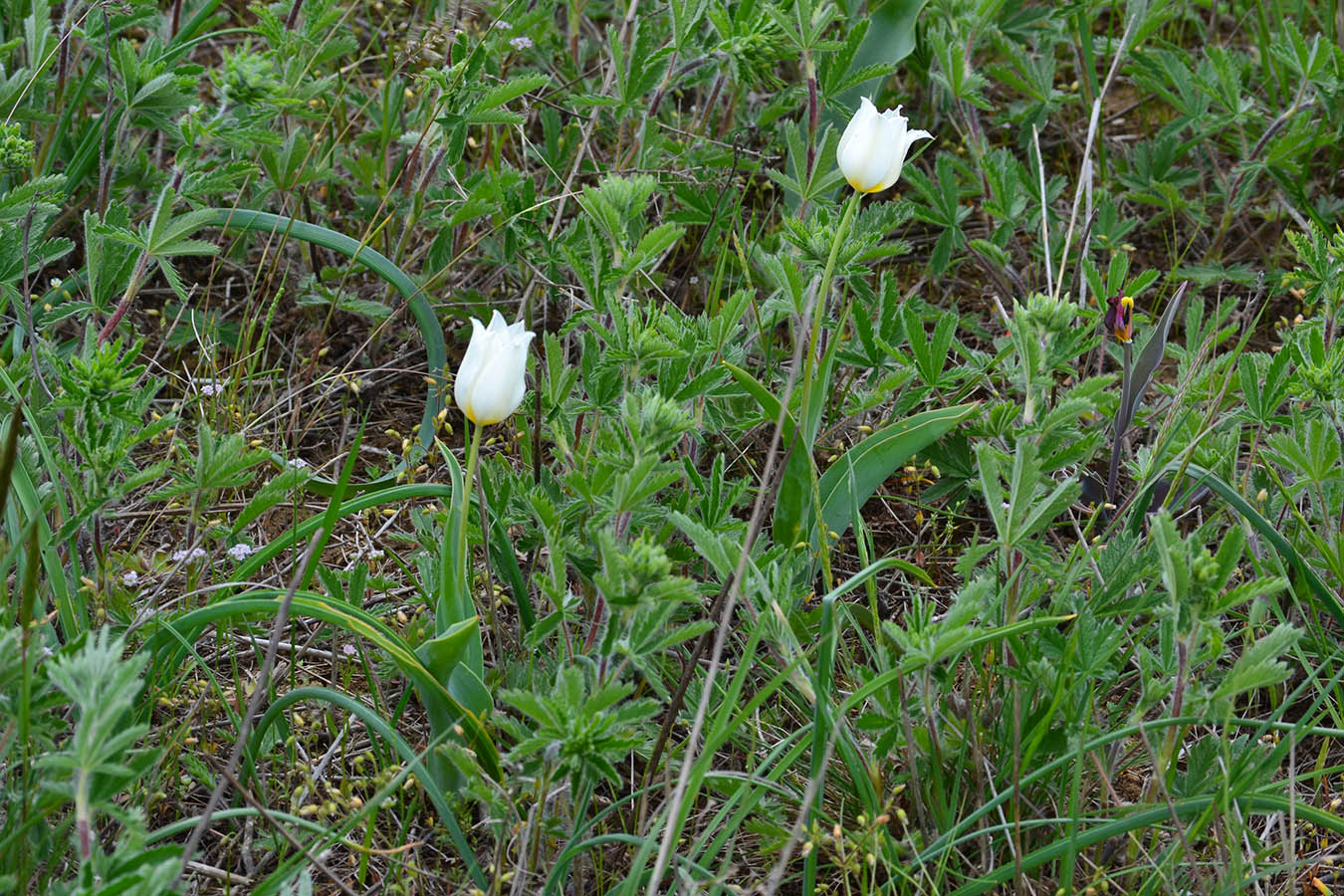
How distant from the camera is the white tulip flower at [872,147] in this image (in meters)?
2.03

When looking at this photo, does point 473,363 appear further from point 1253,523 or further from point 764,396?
point 1253,523

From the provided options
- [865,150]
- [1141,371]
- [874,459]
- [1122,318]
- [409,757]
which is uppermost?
[865,150]

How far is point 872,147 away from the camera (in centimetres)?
204

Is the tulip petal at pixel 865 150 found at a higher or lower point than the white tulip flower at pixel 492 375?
higher

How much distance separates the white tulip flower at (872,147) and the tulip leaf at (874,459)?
0.41 m

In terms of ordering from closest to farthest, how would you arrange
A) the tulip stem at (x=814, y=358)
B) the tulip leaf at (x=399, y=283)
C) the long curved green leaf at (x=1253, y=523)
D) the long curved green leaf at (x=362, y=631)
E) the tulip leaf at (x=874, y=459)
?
the long curved green leaf at (x=362, y=631) < the tulip stem at (x=814, y=358) < the long curved green leaf at (x=1253, y=523) < the tulip leaf at (x=874, y=459) < the tulip leaf at (x=399, y=283)

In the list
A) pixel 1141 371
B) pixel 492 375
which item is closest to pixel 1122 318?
pixel 1141 371

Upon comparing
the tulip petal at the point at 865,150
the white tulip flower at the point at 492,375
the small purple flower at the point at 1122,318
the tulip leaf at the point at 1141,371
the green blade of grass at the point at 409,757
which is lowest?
the green blade of grass at the point at 409,757

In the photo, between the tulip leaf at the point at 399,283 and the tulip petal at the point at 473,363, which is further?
the tulip leaf at the point at 399,283

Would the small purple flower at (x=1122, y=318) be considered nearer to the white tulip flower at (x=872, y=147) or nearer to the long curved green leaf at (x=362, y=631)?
the white tulip flower at (x=872, y=147)

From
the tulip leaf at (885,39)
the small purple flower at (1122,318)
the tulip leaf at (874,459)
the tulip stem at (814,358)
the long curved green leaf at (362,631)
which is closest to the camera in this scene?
the long curved green leaf at (362,631)

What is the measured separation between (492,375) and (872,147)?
0.77 meters

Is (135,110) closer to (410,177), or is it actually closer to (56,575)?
(410,177)

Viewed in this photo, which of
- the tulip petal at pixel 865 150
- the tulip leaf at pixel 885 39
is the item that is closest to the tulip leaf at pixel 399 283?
the tulip petal at pixel 865 150
